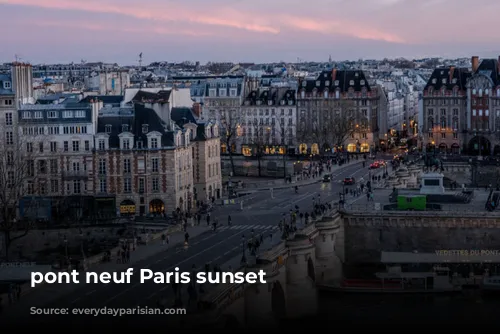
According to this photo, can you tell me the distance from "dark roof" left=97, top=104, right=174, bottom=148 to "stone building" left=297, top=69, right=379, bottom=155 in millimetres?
39615

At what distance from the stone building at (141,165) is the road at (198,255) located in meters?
3.02

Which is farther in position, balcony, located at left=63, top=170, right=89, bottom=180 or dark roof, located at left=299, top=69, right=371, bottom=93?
dark roof, located at left=299, top=69, right=371, bottom=93

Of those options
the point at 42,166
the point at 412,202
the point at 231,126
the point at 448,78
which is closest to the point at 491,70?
the point at 448,78

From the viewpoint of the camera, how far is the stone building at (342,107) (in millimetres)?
99625

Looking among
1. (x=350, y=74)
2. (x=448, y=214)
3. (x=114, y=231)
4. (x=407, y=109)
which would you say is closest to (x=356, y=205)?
(x=448, y=214)

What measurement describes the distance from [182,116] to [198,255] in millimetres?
20821

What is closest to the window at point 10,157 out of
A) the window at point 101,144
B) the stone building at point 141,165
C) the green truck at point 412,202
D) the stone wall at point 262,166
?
the stone building at point 141,165

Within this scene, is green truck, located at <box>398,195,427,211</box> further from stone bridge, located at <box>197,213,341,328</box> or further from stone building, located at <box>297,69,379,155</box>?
stone building, located at <box>297,69,379,155</box>

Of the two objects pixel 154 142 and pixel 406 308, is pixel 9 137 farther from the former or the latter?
pixel 406 308

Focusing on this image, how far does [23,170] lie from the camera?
58812mm

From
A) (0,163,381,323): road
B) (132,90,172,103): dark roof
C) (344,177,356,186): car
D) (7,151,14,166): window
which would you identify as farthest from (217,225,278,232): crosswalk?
(344,177,356,186): car

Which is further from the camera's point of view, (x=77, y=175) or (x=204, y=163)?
(x=204, y=163)

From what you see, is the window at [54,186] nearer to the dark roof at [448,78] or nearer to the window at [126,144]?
the window at [126,144]

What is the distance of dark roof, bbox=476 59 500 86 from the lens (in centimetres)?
9456
